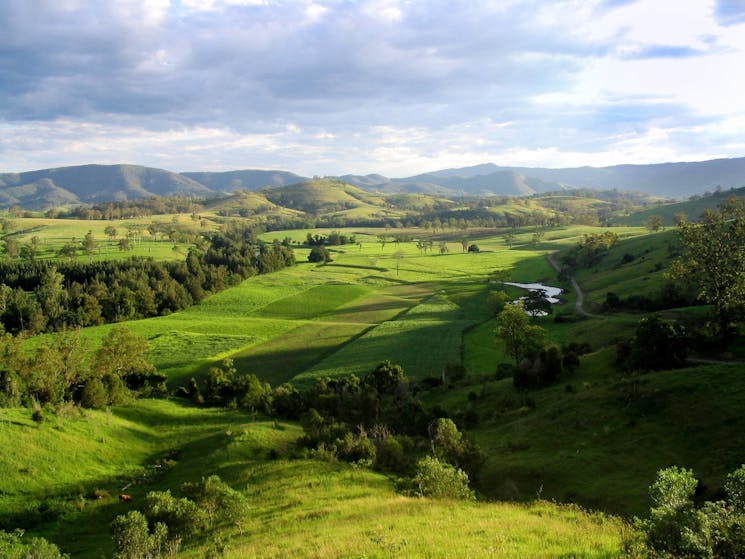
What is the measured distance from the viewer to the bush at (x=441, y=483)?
30578 millimetres

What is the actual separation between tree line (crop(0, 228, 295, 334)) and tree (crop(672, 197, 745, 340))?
442ft

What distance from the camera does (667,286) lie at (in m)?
99.4

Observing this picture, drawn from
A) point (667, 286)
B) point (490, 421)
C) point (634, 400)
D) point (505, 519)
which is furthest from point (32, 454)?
point (667, 286)

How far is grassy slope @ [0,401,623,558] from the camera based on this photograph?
20.0 metres

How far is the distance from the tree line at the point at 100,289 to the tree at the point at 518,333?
362ft

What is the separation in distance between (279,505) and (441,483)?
1079cm

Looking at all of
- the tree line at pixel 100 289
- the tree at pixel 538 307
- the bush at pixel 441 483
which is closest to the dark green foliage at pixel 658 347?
the bush at pixel 441 483

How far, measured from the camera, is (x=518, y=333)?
2968 inches

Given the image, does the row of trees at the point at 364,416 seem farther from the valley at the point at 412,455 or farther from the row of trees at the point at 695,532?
the row of trees at the point at 695,532

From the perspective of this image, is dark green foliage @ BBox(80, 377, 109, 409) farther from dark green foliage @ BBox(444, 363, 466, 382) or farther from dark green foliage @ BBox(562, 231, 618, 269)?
dark green foliage @ BBox(562, 231, 618, 269)

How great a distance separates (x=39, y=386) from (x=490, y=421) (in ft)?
170

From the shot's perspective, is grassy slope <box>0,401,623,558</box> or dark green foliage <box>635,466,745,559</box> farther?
grassy slope <box>0,401,623,558</box>

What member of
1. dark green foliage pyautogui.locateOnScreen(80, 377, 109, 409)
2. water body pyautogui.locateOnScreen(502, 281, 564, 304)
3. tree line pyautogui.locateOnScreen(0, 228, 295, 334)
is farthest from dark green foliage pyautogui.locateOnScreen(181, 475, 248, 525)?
tree line pyautogui.locateOnScreen(0, 228, 295, 334)

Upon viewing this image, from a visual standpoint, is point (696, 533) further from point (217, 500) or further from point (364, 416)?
point (364, 416)
